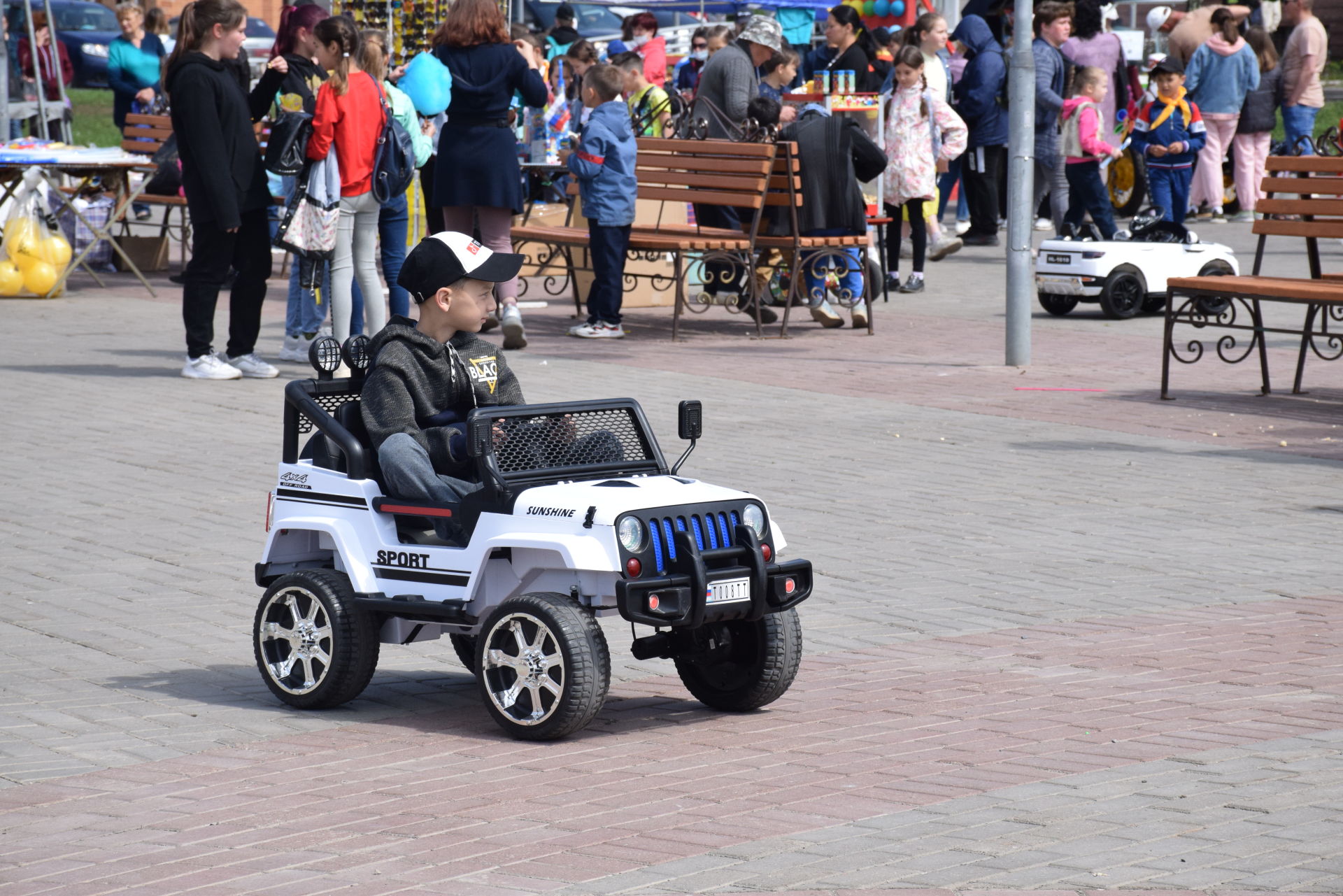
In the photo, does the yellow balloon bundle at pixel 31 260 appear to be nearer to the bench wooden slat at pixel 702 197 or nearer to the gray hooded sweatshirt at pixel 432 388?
the bench wooden slat at pixel 702 197

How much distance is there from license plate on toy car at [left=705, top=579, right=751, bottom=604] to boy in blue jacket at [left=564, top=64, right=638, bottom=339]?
8554 millimetres

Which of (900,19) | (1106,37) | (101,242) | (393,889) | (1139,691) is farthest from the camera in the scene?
(900,19)

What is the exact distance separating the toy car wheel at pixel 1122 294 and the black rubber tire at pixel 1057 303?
1.08 feet

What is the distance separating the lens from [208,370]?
11.9 m

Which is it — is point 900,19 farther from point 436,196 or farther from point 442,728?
point 442,728

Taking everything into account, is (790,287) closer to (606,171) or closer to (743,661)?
(606,171)

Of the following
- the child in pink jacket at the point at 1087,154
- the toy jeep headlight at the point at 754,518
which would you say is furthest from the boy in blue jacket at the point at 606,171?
the toy jeep headlight at the point at 754,518

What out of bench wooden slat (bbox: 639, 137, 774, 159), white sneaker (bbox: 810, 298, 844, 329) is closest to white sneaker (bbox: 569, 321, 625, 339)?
bench wooden slat (bbox: 639, 137, 774, 159)

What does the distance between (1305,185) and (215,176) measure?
652cm

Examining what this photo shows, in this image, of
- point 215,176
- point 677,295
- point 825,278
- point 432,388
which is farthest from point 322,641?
point 825,278

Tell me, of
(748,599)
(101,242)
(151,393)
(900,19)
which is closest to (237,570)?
(748,599)

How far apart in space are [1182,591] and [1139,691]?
4.66 ft

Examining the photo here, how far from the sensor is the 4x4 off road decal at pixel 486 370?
580cm

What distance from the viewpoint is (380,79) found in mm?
11953
